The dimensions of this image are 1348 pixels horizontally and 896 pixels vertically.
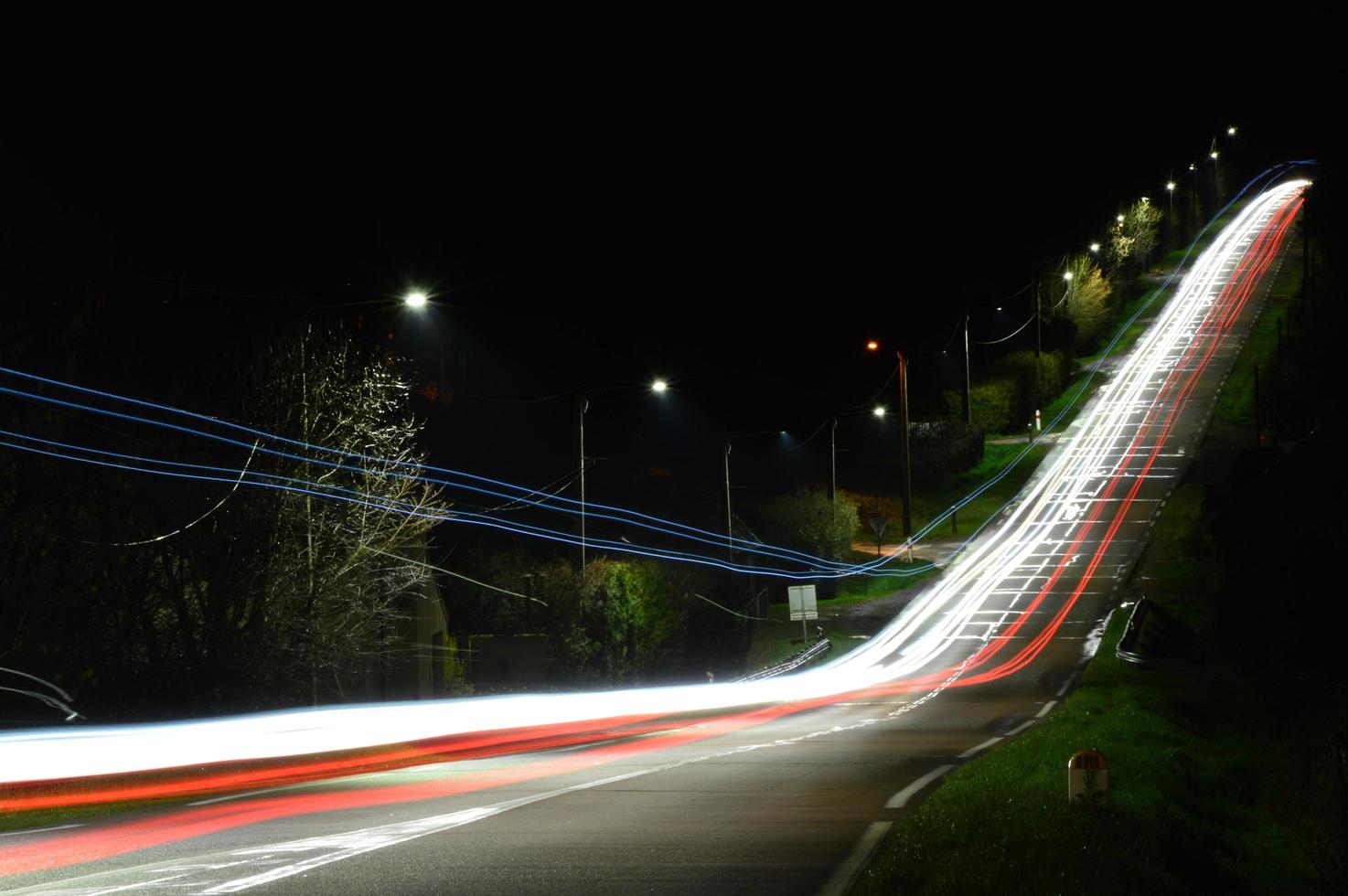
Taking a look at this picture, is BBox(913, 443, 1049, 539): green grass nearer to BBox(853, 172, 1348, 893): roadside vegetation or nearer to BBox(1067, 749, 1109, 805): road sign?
BBox(853, 172, 1348, 893): roadside vegetation

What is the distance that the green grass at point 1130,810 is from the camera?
954 cm

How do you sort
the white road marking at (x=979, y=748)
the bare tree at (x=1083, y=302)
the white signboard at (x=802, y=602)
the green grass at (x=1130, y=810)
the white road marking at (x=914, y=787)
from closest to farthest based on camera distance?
the green grass at (x=1130, y=810)
the white road marking at (x=914, y=787)
the white road marking at (x=979, y=748)
the white signboard at (x=802, y=602)
the bare tree at (x=1083, y=302)

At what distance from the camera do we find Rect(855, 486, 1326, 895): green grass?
376 inches

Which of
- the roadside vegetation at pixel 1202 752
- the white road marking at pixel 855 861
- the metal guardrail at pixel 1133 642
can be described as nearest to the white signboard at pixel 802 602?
the roadside vegetation at pixel 1202 752

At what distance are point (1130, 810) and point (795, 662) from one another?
26.8 m

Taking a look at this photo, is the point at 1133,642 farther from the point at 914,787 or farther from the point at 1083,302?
the point at 1083,302

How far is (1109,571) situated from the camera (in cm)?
5078

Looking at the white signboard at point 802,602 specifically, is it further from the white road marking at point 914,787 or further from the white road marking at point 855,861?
the white road marking at point 855,861

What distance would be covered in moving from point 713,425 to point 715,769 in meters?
81.8

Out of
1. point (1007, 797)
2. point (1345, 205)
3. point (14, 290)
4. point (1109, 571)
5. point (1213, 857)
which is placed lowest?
point (1213, 857)

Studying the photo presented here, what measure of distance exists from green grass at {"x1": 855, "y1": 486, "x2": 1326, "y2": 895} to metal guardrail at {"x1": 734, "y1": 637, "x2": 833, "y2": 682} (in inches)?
401

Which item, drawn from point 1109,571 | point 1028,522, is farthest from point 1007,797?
point 1028,522

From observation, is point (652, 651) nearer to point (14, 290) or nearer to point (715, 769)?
point (14, 290)

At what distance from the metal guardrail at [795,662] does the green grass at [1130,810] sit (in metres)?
10.2
